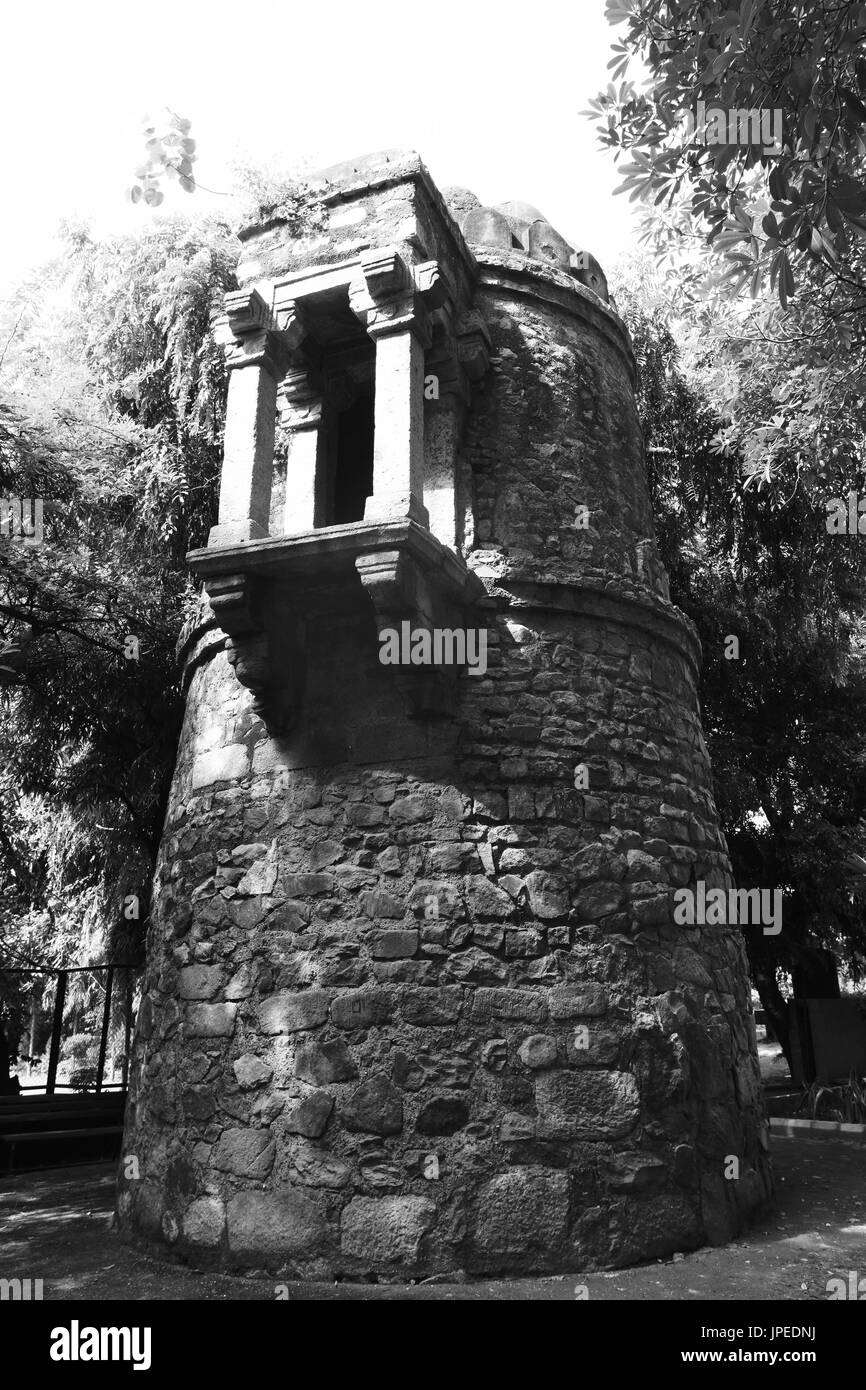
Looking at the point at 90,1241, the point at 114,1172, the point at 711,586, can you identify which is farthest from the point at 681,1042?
the point at 711,586

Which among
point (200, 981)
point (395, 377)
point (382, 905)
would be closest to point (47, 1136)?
point (200, 981)

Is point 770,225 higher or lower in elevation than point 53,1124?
higher

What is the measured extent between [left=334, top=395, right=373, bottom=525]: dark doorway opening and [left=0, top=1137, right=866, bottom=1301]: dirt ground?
489 centimetres

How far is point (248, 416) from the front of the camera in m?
6.39

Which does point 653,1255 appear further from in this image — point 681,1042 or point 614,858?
point 614,858

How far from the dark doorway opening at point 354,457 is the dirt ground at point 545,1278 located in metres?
4.89

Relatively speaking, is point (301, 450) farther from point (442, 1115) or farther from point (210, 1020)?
point (442, 1115)

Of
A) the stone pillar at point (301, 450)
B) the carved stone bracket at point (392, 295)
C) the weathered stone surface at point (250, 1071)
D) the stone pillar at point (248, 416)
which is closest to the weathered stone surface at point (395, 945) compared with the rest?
the weathered stone surface at point (250, 1071)

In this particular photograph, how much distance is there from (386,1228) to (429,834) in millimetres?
1974

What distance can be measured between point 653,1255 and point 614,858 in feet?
6.71

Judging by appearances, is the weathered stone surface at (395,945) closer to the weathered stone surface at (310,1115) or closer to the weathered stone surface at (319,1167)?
the weathered stone surface at (310,1115)

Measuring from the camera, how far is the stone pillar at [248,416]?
6180 mm

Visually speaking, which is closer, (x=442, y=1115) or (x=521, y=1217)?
(x=521, y=1217)

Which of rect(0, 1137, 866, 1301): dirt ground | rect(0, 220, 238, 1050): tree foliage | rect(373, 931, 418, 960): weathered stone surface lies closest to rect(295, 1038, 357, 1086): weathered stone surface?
rect(373, 931, 418, 960): weathered stone surface
